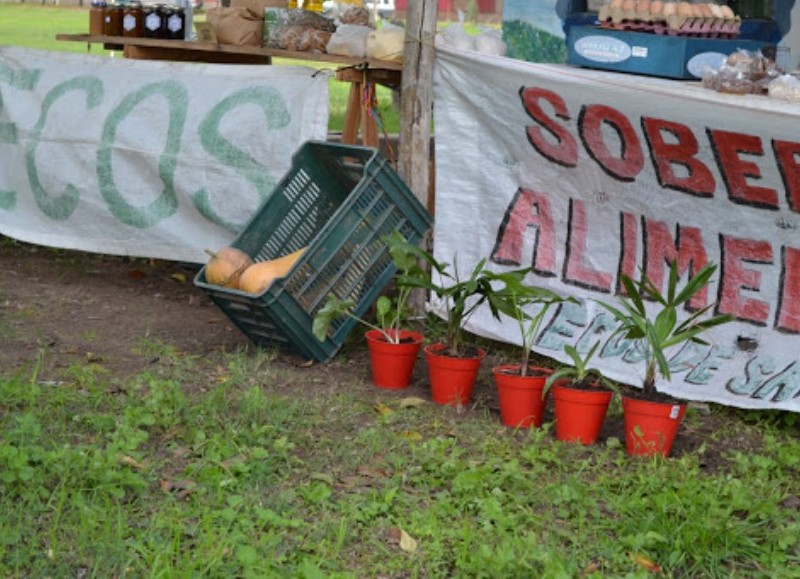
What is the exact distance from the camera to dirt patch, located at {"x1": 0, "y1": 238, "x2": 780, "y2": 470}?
5.26 m

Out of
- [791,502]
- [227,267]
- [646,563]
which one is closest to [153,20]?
[227,267]

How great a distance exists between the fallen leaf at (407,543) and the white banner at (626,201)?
1.80 metres

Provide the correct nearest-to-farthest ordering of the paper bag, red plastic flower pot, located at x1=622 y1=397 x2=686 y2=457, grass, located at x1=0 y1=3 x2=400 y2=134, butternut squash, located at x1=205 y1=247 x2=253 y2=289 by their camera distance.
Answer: red plastic flower pot, located at x1=622 y1=397 x2=686 y2=457
butternut squash, located at x1=205 y1=247 x2=253 y2=289
the paper bag
grass, located at x1=0 y1=3 x2=400 y2=134

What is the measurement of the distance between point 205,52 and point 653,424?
4.31 meters

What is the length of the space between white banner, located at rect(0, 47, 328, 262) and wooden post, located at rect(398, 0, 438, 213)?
0.43 m

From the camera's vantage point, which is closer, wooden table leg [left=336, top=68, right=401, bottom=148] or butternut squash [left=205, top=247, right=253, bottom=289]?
butternut squash [left=205, top=247, right=253, bottom=289]

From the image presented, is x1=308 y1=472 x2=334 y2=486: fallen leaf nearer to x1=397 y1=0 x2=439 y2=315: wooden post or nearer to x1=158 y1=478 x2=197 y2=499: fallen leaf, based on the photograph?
x1=158 y1=478 x2=197 y2=499: fallen leaf

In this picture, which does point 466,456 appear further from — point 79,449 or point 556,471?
point 79,449

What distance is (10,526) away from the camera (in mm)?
3863

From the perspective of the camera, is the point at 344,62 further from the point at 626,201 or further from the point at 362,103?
the point at 626,201

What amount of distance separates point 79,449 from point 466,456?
132cm

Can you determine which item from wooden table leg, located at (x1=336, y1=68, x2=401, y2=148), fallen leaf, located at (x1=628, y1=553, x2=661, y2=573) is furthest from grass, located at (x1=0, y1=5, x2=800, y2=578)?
wooden table leg, located at (x1=336, y1=68, x2=401, y2=148)

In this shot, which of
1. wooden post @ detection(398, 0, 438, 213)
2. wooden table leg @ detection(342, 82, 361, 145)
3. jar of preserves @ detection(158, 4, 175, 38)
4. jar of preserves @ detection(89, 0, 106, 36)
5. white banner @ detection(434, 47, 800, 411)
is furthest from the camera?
jar of preserves @ detection(89, 0, 106, 36)

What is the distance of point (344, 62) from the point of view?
6.60 meters
